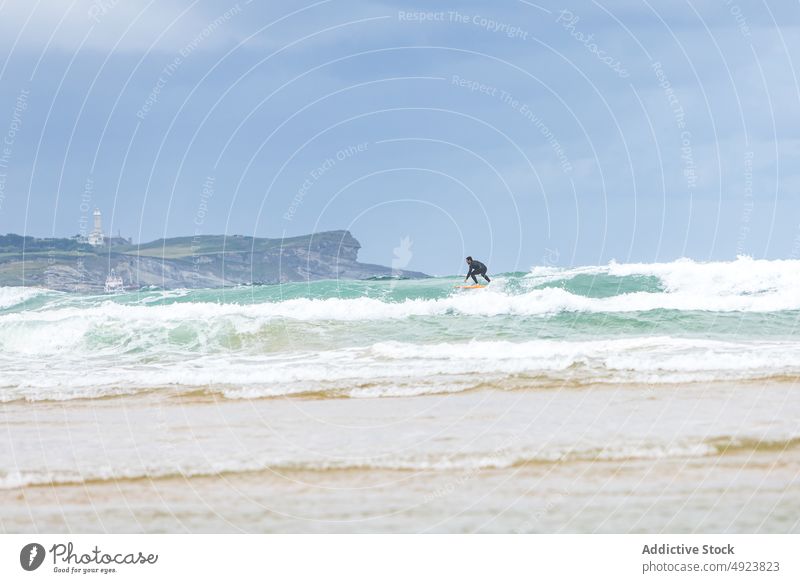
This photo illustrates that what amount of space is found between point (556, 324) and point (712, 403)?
36.7ft

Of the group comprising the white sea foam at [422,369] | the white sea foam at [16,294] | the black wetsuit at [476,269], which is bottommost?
the white sea foam at [16,294]

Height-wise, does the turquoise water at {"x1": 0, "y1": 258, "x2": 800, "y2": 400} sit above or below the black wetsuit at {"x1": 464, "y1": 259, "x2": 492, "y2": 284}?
below

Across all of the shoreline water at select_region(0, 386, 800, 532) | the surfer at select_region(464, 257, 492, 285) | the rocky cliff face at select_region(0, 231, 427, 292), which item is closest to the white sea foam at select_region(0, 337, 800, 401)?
the shoreline water at select_region(0, 386, 800, 532)

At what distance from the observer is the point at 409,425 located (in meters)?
11.0

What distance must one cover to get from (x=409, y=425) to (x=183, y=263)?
39.5 metres

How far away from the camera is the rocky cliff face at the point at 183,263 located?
43.0 metres

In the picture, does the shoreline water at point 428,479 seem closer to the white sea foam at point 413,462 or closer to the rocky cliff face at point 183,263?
the white sea foam at point 413,462

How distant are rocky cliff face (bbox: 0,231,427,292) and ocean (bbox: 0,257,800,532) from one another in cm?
1940

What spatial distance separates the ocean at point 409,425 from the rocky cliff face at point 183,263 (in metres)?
19.4

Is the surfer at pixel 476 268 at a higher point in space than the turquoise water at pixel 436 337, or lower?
higher

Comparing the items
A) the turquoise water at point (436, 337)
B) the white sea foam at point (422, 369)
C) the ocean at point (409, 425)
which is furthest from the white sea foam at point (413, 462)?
the turquoise water at point (436, 337)

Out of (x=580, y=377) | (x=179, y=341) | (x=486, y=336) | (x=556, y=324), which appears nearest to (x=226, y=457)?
(x=580, y=377)

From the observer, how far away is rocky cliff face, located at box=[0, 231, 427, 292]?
43.0 meters

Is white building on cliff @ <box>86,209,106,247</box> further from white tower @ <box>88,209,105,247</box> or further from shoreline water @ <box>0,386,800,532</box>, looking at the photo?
shoreline water @ <box>0,386,800,532</box>
